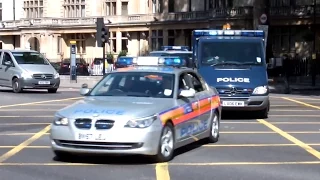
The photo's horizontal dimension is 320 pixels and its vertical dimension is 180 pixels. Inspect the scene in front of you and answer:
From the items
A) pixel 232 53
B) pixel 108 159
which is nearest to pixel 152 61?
pixel 232 53

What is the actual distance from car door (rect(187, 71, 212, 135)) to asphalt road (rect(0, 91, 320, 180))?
0.43m

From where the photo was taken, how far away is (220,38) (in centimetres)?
1908

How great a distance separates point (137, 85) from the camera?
12.0 m

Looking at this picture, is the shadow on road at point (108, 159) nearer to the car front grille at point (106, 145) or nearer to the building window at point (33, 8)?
the car front grille at point (106, 145)

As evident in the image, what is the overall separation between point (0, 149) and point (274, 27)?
1794 inches

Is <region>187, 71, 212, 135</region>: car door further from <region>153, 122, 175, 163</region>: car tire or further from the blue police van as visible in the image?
the blue police van

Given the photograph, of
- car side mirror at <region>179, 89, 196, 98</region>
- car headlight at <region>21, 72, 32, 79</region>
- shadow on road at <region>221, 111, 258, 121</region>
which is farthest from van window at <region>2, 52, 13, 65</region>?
car side mirror at <region>179, 89, 196, 98</region>

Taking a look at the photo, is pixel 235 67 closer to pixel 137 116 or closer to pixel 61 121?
pixel 137 116

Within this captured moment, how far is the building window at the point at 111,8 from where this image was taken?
70.7 metres

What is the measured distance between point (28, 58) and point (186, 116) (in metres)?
19.2

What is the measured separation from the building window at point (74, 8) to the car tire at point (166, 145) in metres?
62.7

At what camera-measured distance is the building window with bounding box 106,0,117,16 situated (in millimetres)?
70681

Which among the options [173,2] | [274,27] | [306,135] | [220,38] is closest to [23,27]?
[173,2]

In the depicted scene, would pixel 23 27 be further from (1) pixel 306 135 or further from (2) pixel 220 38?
(1) pixel 306 135
